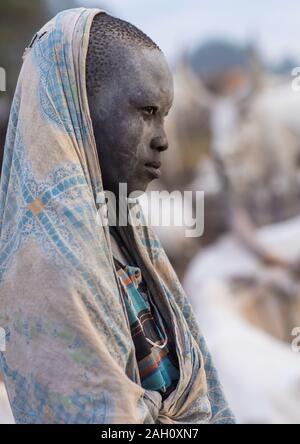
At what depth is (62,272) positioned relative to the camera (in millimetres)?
1529

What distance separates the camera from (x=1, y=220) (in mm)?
1690

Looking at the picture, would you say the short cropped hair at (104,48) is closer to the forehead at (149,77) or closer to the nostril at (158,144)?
the forehead at (149,77)

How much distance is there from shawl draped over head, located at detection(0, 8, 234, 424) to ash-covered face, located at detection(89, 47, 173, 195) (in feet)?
0.20

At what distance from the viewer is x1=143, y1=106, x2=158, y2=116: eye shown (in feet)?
5.60

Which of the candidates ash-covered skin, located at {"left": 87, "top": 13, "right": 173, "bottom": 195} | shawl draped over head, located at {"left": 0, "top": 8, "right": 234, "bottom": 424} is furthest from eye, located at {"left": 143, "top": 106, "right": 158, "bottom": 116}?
shawl draped over head, located at {"left": 0, "top": 8, "right": 234, "bottom": 424}

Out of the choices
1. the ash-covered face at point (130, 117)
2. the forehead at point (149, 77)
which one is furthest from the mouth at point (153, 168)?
the forehead at point (149, 77)

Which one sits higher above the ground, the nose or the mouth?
the nose

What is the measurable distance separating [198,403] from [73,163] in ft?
1.58

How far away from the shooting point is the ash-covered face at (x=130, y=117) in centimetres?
170

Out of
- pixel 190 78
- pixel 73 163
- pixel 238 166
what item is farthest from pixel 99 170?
pixel 190 78

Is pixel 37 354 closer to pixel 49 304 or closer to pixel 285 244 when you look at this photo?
pixel 49 304

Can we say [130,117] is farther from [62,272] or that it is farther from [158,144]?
[62,272]

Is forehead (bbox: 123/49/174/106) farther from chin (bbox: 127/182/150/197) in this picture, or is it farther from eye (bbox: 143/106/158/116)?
chin (bbox: 127/182/150/197)

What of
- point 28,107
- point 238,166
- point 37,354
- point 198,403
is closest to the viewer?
point 37,354
